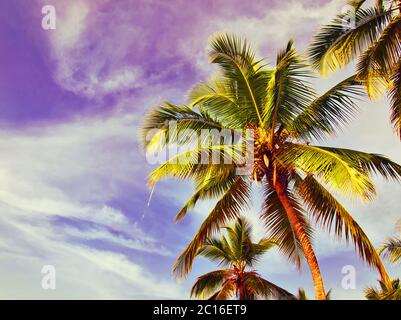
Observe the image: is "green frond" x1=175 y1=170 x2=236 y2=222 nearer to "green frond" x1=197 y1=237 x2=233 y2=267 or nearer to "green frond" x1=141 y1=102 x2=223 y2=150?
"green frond" x1=141 y1=102 x2=223 y2=150

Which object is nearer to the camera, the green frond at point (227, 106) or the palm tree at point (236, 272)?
the green frond at point (227, 106)

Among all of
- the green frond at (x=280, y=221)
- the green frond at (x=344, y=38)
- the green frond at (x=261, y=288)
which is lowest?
the green frond at (x=261, y=288)

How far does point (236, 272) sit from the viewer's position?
71.3 feet

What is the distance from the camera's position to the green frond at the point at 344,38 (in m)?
10.9

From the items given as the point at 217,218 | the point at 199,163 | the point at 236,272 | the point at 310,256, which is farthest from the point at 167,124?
the point at 236,272

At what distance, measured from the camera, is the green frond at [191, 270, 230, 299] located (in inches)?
865

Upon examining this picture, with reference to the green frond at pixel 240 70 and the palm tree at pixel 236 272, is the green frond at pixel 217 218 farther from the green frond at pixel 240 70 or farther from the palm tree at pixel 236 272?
the palm tree at pixel 236 272

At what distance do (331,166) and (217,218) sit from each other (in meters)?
3.55

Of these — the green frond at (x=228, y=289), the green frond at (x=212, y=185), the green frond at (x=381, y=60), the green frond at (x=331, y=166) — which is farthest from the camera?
the green frond at (x=228, y=289)

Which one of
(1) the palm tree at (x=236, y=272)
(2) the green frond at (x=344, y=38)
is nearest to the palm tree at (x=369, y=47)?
(2) the green frond at (x=344, y=38)

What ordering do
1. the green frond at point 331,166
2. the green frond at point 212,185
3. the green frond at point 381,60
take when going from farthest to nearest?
the green frond at point 212,185 < the green frond at point 381,60 < the green frond at point 331,166
